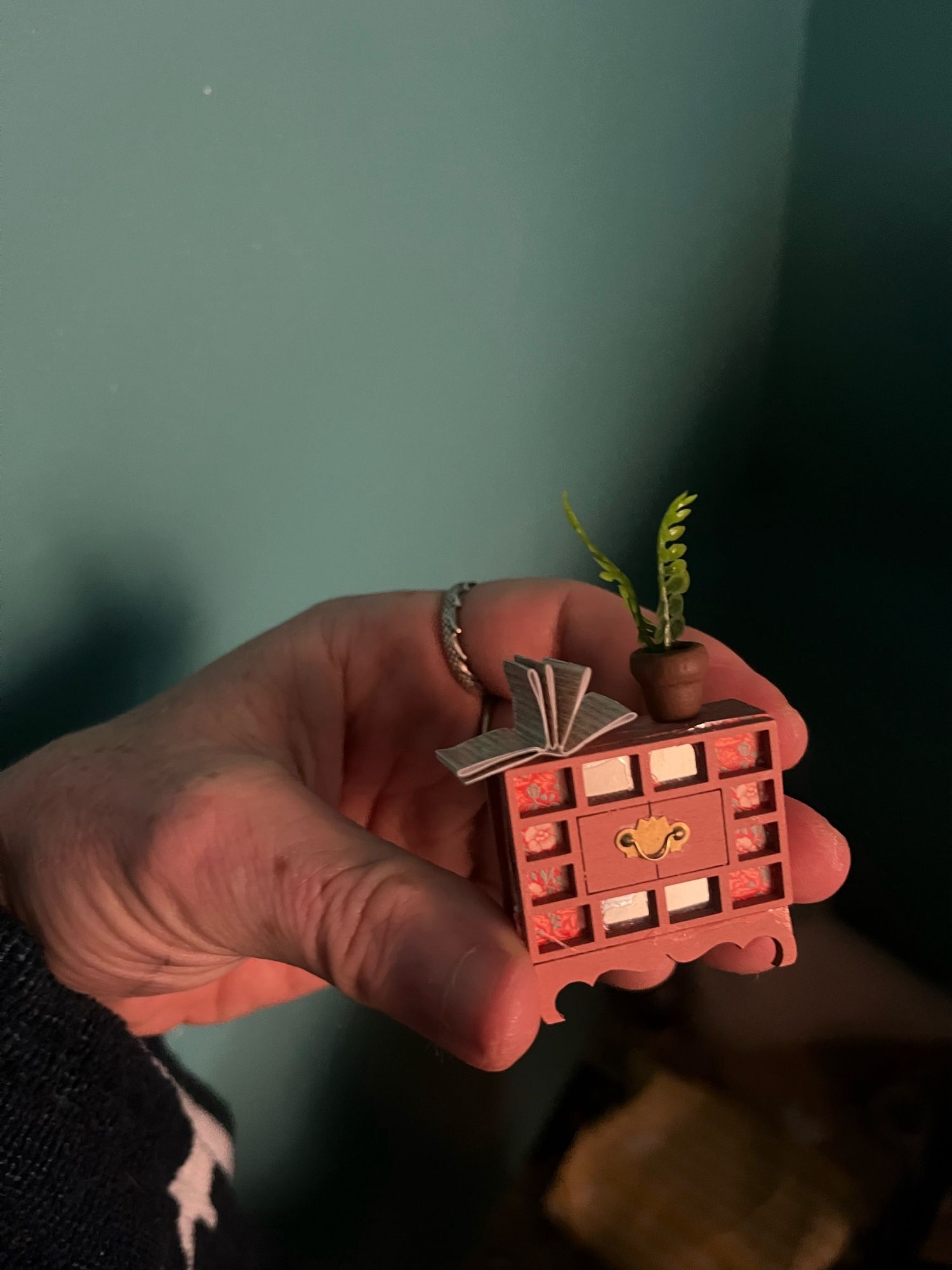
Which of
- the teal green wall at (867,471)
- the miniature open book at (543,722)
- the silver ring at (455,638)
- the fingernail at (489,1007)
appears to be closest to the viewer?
the fingernail at (489,1007)

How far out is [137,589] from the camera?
2.63 ft

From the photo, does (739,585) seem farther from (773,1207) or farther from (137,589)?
(137,589)

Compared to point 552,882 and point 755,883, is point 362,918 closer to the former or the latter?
point 552,882

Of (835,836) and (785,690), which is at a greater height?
(835,836)

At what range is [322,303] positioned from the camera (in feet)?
2.78

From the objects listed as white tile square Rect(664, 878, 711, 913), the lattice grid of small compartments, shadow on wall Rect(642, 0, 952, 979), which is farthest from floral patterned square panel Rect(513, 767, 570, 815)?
shadow on wall Rect(642, 0, 952, 979)

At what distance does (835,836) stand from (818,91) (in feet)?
3.86

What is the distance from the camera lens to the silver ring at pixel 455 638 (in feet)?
2.65

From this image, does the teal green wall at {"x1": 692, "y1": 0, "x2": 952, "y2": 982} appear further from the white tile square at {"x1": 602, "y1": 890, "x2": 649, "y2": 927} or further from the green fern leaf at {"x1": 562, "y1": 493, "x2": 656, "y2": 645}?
the white tile square at {"x1": 602, "y1": 890, "x2": 649, "y2": 927}

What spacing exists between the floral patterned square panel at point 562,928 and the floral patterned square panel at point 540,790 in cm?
7

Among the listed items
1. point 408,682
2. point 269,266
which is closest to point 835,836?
point 408,682

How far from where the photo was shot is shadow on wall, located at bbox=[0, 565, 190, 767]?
2.47 ft

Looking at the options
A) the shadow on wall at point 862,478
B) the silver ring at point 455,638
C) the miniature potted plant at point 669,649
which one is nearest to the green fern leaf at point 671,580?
the miniature potted plant at point 669,649

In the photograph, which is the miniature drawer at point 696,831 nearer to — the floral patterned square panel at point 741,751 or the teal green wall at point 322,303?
the floral patterned square panel at point 741,751
